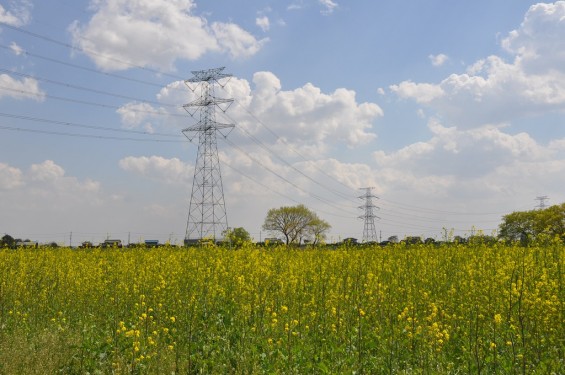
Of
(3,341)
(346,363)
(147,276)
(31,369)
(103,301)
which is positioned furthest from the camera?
(147,276)

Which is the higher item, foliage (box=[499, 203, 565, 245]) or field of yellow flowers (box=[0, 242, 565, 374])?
foliage (box=[499, 203, 565, 245])

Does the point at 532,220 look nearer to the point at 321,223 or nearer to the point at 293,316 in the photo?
the point at 321,223

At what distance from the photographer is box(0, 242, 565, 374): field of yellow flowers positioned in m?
5.77

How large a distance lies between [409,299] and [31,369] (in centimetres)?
636

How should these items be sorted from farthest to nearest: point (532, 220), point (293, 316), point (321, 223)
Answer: point (321, 223)
point (532, 220)
point (293, 316)

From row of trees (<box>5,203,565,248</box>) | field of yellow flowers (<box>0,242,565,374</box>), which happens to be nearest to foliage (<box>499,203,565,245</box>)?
row of trees (<box>5,203,565,248</box>)

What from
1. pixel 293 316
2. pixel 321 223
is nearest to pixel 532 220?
pixel 321 223

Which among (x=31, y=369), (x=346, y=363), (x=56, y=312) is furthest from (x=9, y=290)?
(x=346, y=363)

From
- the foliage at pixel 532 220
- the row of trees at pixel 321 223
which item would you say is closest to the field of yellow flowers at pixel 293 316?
the row of trees at pixel 321 223

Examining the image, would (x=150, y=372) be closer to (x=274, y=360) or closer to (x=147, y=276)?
(x=274, y=360)

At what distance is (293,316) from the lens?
7723 millimetres

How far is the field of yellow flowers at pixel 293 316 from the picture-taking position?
227 inches

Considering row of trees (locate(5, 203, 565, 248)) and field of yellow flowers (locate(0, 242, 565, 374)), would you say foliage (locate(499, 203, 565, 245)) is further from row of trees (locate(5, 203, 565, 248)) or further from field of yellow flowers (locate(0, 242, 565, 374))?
field of yellow flowers (locate(0, 242, 565, 374))

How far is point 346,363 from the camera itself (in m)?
5.80
